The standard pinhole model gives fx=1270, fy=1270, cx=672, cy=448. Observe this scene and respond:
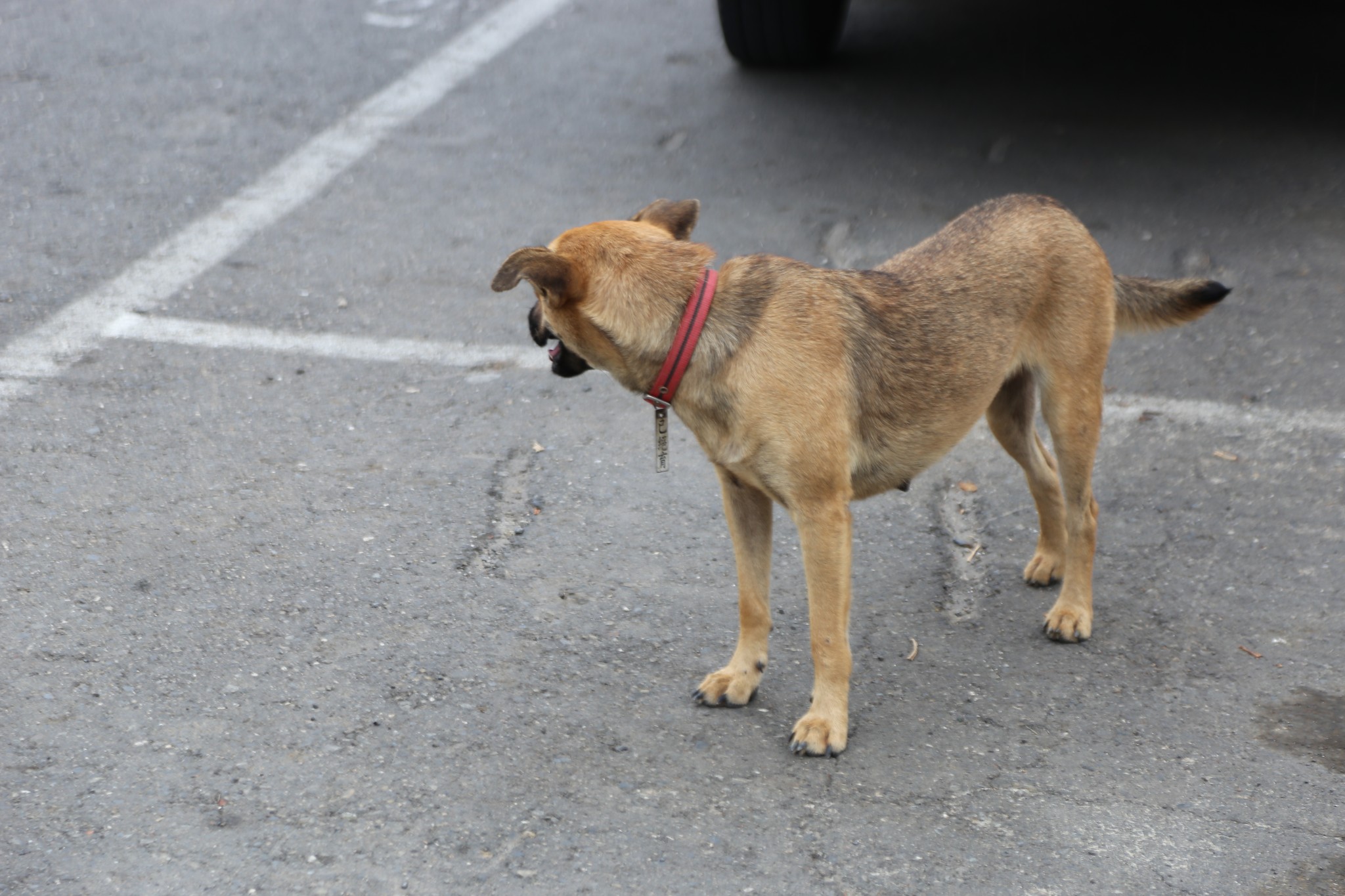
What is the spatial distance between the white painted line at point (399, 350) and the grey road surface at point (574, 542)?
28 mm

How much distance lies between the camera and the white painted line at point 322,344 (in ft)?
19.2

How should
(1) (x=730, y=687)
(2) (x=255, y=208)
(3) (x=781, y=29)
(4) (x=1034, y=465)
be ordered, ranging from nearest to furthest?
(1) (x=730, y=687) → (4) (x=1034, y=465) → (2) (x=255, y=208) → (3) (x=781, y=29)

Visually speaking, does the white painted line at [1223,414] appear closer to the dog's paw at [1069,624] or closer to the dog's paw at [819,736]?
the dog's paw at [1069,624]

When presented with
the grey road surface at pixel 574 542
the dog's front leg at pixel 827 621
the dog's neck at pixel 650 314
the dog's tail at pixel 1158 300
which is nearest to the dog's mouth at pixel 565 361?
the dog's neck at pixel 650 314

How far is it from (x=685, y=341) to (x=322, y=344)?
9.64ft

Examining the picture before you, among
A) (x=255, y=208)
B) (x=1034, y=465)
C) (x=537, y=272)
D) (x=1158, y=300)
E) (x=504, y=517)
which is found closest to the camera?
(x=537, y=272)

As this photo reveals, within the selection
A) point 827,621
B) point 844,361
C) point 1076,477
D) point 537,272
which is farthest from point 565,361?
point 1076,477

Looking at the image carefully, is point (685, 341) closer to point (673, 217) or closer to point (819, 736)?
point (673, 217)

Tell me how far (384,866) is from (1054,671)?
7.27 feet

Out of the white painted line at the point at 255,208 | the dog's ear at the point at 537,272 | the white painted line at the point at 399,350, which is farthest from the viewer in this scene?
the white painted line at the point at 255,208

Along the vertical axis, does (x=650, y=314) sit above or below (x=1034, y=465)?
above

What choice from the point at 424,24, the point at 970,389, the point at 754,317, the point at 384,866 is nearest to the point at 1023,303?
the point at 970,389

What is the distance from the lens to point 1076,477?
4.27m

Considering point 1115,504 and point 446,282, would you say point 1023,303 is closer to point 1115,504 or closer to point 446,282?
point 1115,504
